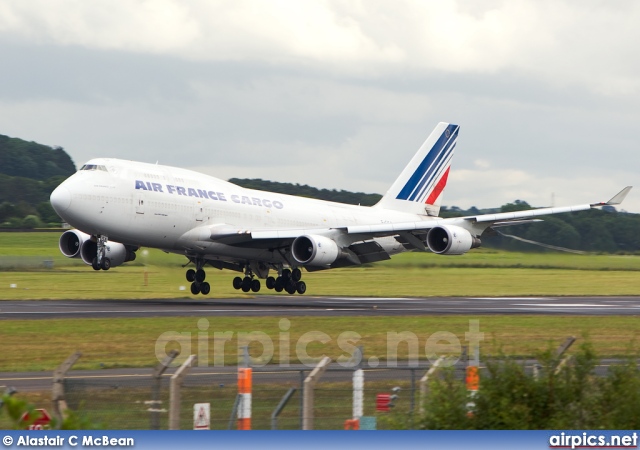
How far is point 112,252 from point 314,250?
29.8ft

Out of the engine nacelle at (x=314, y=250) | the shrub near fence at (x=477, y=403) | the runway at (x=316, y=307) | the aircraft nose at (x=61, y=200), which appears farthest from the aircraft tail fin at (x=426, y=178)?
the shrub near fence at (x=477, y=403)

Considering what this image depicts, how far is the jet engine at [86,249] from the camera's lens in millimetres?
43844

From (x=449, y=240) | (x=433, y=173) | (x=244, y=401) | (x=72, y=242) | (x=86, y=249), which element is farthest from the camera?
(x=433, y=173)

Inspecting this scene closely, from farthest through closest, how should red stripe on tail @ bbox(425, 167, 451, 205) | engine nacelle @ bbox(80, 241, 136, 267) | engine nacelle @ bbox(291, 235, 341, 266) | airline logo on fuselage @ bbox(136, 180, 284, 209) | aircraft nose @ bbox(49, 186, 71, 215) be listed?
red stripe on tail @ bbox(425, 167, 451, 205) → engine nacelle @ bbox(80, 241, 136, 267) → engine nacelle @ bbox(291, 235, 341, 266) → airline logo on fuselage @ bbox(136, 180, 284, 209) → aircraft nose @ bbox(49, 186, 71, 215)

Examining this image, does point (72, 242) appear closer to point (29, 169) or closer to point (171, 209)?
point (171, 209)

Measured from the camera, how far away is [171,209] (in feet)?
133

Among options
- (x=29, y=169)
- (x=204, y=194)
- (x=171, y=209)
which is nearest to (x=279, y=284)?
(x=204, y=194)

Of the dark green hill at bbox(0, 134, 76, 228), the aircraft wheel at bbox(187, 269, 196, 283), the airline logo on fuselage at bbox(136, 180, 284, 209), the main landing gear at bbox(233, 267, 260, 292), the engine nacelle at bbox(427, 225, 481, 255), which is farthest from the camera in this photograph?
the dark green hill at bbox(0, 134, 76, 228)

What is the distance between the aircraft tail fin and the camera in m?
55.3

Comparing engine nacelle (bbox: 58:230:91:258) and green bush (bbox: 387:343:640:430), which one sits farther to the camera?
engine nacelle (bbox: 58:230:91:258)

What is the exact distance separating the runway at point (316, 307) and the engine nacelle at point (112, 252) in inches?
105

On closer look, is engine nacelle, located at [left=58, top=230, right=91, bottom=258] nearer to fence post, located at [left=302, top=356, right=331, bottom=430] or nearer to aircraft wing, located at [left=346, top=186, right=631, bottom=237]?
aircraft wing, located at [left=346, top=186, right=631, bottom=237]

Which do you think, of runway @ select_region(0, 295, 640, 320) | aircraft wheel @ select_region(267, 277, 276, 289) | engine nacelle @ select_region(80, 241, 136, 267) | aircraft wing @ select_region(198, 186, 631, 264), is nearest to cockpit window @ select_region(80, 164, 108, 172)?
aircraft wing @ select_region(198, 186, 631, 264)

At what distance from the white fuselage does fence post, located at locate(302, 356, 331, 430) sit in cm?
2784
